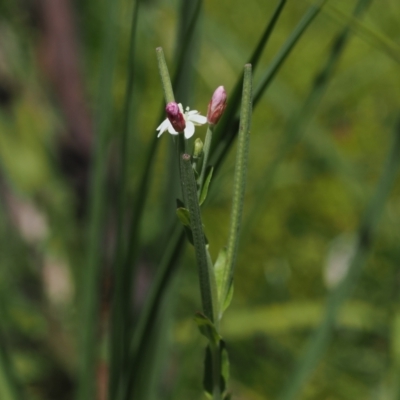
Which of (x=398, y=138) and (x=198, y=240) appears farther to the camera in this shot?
(x=398, y=138)

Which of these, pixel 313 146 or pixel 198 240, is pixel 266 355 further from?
pixel 198 240

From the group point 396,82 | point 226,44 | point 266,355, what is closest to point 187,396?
point 266,355

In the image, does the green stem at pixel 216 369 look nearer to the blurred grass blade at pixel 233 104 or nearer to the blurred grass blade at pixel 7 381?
the blurred grass blade at pixel 233 104

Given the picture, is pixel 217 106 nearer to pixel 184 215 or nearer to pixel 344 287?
pixel 184 215

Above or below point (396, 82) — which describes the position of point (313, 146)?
below

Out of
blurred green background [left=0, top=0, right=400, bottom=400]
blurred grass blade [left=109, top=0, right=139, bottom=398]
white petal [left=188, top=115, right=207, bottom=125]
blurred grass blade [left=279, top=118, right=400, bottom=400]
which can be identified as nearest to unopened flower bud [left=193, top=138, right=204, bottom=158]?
white petal [left=188, top=115, right=207, bottom=125]

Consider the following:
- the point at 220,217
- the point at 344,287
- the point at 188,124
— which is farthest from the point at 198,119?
the point at 220,217
